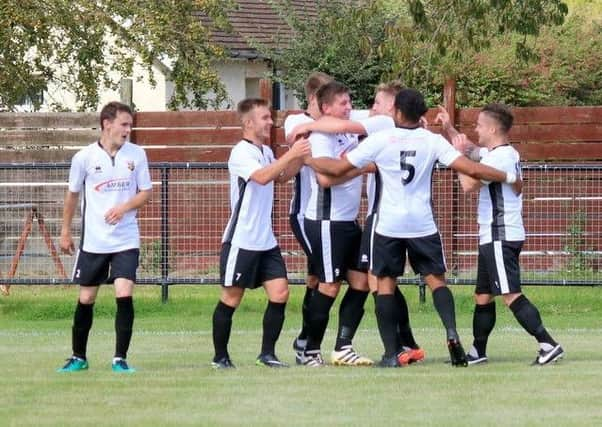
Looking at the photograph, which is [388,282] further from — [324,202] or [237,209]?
[237,209]

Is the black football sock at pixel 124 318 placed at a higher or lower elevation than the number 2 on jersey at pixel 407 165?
lower

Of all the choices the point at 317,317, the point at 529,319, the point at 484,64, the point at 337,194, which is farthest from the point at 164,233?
the point at 484,64

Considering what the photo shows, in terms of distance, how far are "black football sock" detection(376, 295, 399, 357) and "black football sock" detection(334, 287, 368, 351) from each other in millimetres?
396

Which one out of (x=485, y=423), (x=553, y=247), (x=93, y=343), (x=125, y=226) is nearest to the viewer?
(x=485, y=423)

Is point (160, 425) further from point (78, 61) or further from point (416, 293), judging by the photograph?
point (78, 61)

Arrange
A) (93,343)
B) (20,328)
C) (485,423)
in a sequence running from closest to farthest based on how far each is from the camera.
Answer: (485,423), (93,343), (20,328)

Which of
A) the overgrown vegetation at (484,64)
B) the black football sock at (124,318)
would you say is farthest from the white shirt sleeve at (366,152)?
the overgrown vegetation at (484,64)

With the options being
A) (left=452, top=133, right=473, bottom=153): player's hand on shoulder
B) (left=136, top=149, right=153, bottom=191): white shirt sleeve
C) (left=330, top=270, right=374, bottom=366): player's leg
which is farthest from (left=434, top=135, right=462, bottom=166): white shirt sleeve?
(left=136, top=149, right=153, bottom=191): white shirt sleeve

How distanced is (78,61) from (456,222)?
7213 mm

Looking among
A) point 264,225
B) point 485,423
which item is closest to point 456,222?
point 264,225

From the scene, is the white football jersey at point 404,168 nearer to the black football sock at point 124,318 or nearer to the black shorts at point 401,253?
the black shorts at point 401,253

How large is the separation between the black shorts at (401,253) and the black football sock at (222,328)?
113cm

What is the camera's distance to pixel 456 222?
675 inches

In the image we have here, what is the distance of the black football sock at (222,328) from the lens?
1102cm
